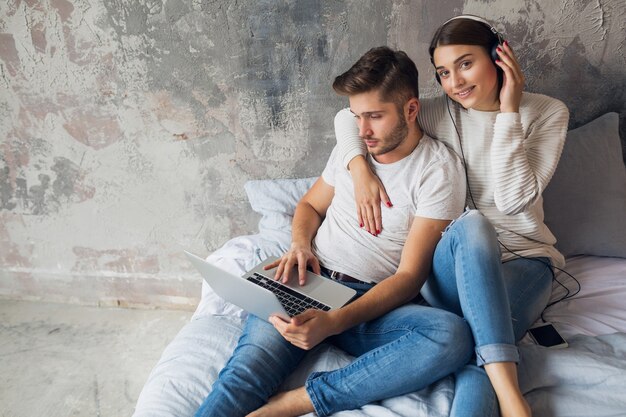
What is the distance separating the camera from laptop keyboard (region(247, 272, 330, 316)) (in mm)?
1466

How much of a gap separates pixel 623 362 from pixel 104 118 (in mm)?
2032

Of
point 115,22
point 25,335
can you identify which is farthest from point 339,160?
point 25,335

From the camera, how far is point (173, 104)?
217 cm

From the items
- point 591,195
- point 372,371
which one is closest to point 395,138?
point 372,371

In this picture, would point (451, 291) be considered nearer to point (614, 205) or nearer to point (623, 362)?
point (623, 362)

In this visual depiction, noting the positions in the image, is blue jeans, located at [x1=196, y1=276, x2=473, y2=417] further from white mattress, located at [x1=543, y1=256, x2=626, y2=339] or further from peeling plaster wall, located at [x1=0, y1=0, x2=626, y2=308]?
peeling plaster wall, located at [x1=0, y1=0, x2=626, y2=308]

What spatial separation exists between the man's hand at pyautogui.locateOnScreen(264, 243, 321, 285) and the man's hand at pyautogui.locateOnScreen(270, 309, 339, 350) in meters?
0.20

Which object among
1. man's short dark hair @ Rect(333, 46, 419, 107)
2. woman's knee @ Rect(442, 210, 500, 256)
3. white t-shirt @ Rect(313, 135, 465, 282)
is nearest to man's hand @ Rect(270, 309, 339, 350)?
white t-shirt @ Rect(313, 135, 465, 282)

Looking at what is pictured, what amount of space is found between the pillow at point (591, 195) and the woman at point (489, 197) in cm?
20

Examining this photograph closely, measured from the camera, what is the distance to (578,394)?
132 cm

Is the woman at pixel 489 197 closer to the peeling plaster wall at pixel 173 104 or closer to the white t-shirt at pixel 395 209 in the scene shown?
the white t-shirt at pixel 395 209

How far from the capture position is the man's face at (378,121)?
154 centimetres

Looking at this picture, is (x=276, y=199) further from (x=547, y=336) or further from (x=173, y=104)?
(x=547, y=336)

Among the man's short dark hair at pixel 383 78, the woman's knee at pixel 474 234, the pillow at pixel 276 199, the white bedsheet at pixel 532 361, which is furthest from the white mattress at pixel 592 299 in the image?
the pillow at pixel 276 199
